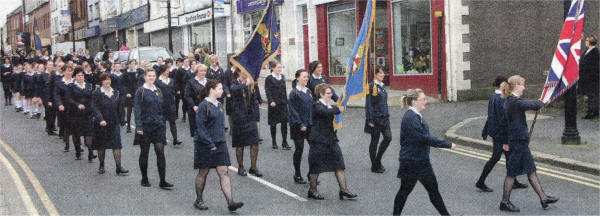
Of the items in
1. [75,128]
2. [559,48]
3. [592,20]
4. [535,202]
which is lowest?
[535,202]

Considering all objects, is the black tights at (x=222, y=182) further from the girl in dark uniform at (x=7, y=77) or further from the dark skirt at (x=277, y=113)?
the girl in dark uniform at (x=7, y=77)

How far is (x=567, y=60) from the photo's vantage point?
9547mm

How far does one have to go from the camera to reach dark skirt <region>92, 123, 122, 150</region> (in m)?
9.90

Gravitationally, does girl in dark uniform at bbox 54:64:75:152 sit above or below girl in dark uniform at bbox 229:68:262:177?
above

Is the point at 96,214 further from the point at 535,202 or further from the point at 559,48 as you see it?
the point at 559,48

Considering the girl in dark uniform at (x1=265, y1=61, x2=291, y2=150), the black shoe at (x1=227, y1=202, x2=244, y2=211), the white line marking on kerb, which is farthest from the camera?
the girl in dark uniform at (x1=265, y1=61, x2=291, y2=150)

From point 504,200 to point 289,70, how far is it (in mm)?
20580

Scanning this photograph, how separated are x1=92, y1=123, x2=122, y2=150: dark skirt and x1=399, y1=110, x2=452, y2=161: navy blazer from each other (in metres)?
5.13

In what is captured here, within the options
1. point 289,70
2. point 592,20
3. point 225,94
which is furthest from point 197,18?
point 225,94

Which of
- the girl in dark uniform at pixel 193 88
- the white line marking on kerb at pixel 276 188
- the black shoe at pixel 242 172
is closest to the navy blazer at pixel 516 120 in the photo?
the white line marking on kerb at pixel 276 188

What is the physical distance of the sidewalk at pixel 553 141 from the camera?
9570mm

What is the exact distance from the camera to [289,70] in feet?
89.8

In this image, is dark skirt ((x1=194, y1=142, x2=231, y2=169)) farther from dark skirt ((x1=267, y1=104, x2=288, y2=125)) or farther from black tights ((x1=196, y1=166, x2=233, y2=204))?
dark skirt ((x1=267, y1=104, x2=288, y2=125))

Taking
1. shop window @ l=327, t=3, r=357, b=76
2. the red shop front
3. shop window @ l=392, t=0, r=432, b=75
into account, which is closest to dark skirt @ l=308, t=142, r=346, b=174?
the red shop front
